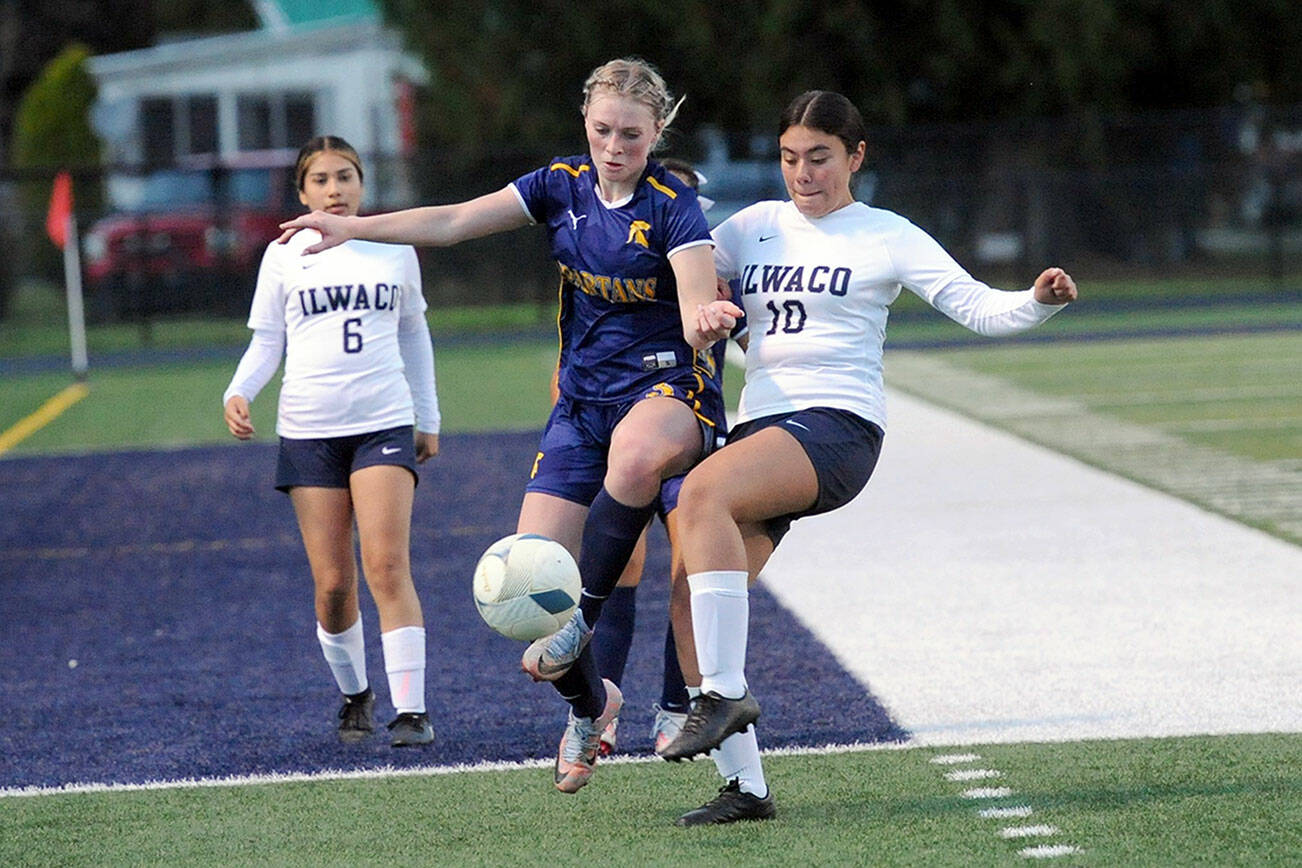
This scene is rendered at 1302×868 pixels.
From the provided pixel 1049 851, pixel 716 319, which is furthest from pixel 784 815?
pixel 716 319

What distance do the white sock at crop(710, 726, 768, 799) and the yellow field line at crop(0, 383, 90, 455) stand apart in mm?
11857

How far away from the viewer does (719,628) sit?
4.79 meters

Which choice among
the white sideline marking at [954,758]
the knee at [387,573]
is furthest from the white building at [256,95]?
the white sideline marking at [954,758]

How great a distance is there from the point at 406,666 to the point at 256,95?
31.4 metres

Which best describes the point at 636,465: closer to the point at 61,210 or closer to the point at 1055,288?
the point at 1055,288

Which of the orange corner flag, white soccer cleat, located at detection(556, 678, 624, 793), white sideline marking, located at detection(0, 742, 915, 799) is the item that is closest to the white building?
the orange corner flag

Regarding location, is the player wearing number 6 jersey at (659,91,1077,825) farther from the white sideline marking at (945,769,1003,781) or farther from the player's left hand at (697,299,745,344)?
the white sideline marking at (945,769,1003,781)

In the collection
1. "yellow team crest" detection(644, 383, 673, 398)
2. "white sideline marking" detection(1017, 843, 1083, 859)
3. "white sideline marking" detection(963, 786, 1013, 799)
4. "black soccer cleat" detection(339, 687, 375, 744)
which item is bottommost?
A: "black soccer cleat" detection(339, 687, 375, 744)

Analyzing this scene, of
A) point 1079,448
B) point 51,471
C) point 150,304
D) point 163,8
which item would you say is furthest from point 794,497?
point 163,8

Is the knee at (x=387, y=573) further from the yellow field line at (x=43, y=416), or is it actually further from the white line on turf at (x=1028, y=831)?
Result: the yellow field line at (x=43, y=416)

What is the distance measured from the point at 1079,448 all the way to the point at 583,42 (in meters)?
20.5

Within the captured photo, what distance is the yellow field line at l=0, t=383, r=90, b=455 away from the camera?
1652cm

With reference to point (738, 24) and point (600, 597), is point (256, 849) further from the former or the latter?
point (738, 24)

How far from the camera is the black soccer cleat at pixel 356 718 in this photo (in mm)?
6211
